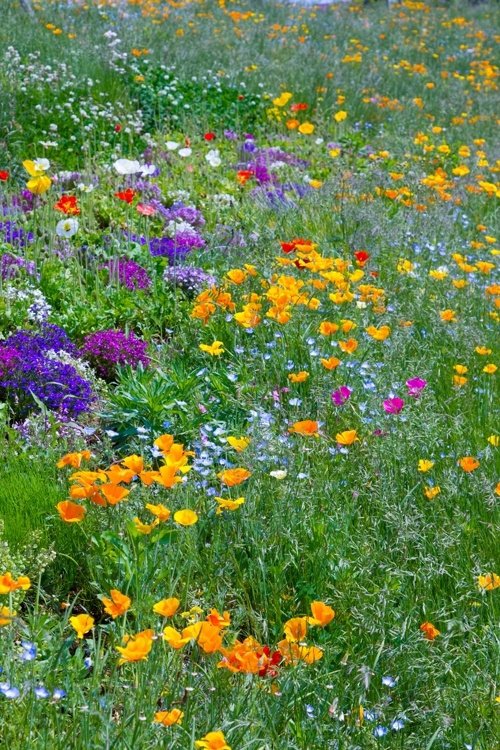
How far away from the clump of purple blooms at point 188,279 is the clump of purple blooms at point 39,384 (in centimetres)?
115

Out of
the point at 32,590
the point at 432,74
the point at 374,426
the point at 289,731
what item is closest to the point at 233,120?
the point at 432,74

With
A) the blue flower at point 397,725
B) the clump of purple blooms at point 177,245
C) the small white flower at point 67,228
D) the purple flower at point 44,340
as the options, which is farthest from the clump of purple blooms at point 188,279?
the blue flower at point 397,725

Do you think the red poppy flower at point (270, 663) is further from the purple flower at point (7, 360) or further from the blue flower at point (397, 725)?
the purple flower at point (7, 360)

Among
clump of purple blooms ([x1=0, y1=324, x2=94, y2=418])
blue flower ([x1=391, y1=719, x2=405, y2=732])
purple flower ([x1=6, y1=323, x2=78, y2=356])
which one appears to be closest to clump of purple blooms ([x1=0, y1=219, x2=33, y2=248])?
purple flower ([x1=6, y1=323, x2=78, y2=356])

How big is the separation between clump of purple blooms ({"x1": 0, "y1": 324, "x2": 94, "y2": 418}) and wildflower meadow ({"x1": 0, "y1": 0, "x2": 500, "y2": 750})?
0.01 m

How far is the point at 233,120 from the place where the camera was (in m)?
7.98

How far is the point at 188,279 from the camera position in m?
4.79

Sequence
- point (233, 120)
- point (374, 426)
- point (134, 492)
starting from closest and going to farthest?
point (134, 492) < point (374, 426) < point (233, 120)

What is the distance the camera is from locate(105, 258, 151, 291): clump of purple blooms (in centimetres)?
468

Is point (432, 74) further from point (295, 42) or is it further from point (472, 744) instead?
point (472, 744)

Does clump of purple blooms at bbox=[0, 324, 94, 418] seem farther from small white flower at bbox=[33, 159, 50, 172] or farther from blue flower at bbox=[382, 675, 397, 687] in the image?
blue flower at bbox=[382, 675, 397, 687]

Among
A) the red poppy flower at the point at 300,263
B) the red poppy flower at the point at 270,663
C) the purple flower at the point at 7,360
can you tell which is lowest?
the purple flower at the point at 7,360

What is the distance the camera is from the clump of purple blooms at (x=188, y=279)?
4777mm

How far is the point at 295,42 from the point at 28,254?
26.8 ft
